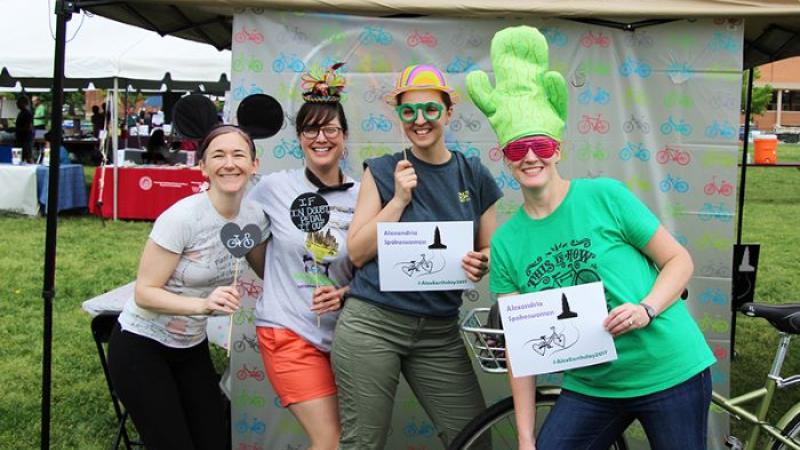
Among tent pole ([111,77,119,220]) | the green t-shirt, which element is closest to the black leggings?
the green t-shirt

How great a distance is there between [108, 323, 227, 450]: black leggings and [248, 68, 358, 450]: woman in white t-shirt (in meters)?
0.36

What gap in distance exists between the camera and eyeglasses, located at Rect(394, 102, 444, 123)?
256 centimetres

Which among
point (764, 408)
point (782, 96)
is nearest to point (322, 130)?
point (764, 408)

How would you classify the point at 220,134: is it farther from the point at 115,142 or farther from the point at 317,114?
the point at 115,142

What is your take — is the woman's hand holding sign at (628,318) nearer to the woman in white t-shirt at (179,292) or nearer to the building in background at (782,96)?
the woman in white t-shirt at (179,292)

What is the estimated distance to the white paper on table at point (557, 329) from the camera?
221 cm

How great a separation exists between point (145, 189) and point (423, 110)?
363 inches

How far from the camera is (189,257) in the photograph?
2.80 meters

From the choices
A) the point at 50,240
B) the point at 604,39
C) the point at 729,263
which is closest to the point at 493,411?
the point at 729,263

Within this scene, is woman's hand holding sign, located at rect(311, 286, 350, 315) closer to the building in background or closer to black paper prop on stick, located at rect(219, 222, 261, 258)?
black paper prop on stick, located at rect(219, 222, 261, 258)

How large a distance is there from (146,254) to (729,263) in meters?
2.40

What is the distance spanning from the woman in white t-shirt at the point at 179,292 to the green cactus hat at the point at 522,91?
0.92m

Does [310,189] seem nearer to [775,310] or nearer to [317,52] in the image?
[317,52]

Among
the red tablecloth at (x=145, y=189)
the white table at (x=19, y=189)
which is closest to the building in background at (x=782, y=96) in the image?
the red tablecloth at (x=145, y=189)
